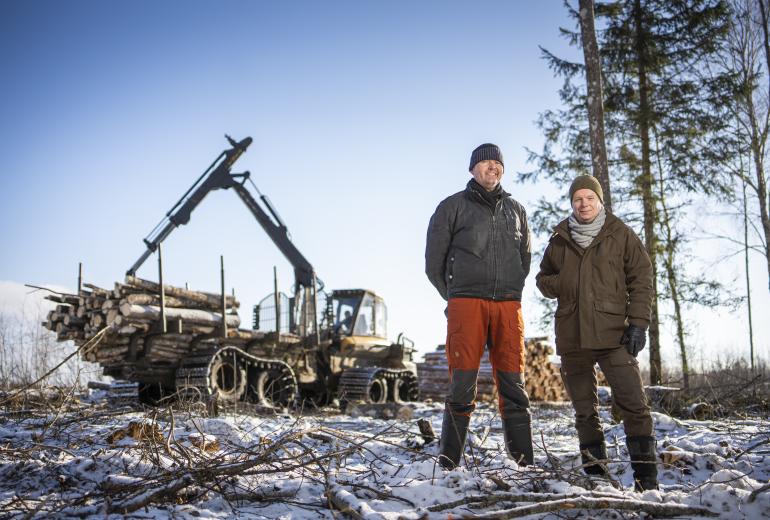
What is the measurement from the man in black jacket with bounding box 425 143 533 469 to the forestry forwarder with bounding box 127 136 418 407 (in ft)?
22.2

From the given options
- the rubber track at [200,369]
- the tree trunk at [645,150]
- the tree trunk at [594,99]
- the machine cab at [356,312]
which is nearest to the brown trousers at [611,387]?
the tree trunk at [594,99]

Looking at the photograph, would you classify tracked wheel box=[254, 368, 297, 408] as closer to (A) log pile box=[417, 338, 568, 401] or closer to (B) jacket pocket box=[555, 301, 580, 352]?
(A) log pile box=[417, 338, 568, 401]

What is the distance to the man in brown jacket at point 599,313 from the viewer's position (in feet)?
11.4

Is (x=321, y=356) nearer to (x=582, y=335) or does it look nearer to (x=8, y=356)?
(x=8, y=356)

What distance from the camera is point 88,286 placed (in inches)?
366

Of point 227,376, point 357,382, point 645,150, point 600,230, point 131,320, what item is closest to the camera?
point 600,230

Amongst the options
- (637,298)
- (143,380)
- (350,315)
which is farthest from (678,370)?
(637,298)

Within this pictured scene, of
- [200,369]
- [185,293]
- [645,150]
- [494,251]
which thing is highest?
[645,150]

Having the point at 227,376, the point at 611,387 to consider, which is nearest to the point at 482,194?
the point at 611,387

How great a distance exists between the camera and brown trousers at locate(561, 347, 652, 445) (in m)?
3.45

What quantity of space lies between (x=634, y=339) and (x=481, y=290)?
0.95m

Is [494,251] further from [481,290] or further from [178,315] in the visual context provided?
[178,315]

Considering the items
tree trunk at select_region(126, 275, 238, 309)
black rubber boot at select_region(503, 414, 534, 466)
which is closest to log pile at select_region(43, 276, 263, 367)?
tree trunk at select_region(126, 275, 238, 309)

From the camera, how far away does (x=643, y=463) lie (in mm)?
3352
